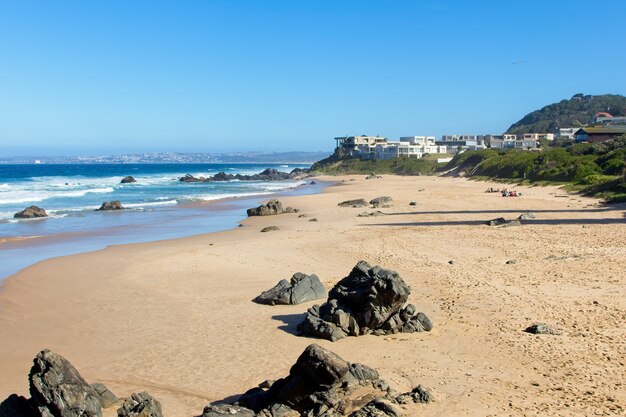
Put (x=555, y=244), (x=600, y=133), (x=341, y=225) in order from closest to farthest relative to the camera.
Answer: (x=555, y=244), (x=341, y=225), (x=600, y=133)

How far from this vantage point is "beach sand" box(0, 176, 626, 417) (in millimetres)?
8578

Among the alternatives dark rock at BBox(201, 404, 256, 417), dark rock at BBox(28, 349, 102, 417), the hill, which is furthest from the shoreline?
the hill

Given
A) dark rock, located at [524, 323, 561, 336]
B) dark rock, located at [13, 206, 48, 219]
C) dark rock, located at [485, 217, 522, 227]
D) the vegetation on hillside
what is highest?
the vegetation on hillside

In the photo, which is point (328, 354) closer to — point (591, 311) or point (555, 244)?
point (591, 311)

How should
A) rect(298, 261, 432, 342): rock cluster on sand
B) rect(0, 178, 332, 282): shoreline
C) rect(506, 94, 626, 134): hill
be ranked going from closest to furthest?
rect(298, 261, 432, 342): rock cluster on sand → rect(0, 178, 332, 282): shoreline → rect(506, 94, 626, 134): hill

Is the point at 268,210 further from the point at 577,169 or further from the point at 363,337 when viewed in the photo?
the point at 577,169

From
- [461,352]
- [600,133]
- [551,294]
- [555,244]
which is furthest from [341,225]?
[600,133]

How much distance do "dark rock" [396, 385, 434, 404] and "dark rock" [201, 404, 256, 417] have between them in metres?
1.90

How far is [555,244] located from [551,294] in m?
6.51

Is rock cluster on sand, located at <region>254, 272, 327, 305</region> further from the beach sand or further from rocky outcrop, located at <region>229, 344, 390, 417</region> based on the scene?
rocky outcrop, located at <region>229, 344, 390, 417</region>

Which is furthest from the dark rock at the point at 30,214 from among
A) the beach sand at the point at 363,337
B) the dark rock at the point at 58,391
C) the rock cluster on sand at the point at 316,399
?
the rock cluster on sand at the point at 316,399

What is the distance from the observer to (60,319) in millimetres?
12930

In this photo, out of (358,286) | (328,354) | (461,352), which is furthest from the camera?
(358,286)

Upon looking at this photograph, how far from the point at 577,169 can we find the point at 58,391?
4391 cm
